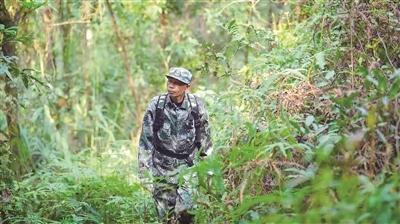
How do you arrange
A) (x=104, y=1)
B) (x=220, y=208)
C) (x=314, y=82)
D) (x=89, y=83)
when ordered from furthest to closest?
1. (x=89, y=83)
2. (x=104, y=1)
3. (x=314, y=82)
4. (x=220, y=208)

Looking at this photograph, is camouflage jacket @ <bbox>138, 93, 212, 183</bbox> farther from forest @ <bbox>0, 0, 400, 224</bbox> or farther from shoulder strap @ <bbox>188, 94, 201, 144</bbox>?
forest @ <bbox>0, 0, 400, 224</bbox>

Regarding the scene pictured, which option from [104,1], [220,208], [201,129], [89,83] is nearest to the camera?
[220,208]

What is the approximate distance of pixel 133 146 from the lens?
9758mm

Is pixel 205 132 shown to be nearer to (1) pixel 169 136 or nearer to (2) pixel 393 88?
(1) pixel 169 136

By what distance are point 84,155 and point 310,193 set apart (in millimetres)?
6577

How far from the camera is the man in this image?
5516 millimetres

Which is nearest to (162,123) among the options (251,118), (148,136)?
(148,136)

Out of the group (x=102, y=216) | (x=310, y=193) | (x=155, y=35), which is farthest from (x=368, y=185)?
(x=155, y=35)

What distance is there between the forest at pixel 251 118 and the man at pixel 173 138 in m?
0.18

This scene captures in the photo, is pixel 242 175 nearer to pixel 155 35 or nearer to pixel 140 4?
pixel 140 4

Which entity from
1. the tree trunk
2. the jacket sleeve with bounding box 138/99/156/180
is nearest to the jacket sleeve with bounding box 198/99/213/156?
the jacket sleeve with bounding box 138/99/156/180

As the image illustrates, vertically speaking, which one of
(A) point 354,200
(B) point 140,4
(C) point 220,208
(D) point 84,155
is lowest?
(D) point 84,155

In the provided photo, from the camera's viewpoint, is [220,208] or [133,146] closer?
[220,208]

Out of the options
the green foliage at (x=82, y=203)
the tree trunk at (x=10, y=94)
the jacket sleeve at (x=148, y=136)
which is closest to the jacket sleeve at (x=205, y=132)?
the jacket sleeve at (x=148, y=136)
